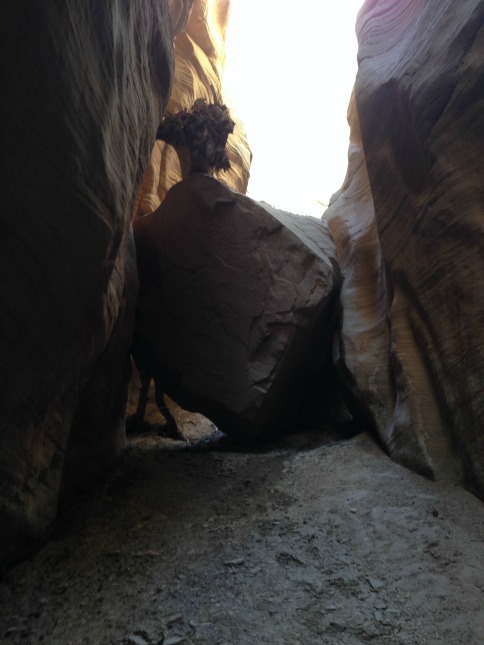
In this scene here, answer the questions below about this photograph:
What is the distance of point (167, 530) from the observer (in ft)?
13.5

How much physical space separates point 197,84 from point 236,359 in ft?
24.0

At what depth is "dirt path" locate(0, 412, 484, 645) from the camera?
2.85 m

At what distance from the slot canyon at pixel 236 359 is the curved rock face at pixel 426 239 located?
2 centimetres

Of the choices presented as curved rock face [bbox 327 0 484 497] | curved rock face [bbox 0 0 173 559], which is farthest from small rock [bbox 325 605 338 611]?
curved rock face [bbox 0 0 173 559]

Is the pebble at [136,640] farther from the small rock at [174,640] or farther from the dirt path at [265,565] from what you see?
the small rock at [174,640]

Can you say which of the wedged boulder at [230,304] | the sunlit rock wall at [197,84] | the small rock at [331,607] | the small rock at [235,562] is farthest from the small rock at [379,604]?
the sunlit rock wall at [197,84]

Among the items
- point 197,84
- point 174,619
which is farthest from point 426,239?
point 197,84

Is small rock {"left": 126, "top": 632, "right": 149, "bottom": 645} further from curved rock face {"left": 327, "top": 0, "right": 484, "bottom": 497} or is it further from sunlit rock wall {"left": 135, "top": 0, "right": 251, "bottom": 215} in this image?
sunlit rock wall {"left": 135, "top": 0, "right": 251, "bottom": 215}

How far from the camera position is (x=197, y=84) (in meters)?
10.8

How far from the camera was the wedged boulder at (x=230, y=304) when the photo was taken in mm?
6168

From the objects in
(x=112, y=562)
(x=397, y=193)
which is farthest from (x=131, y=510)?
(x=397, y=193)

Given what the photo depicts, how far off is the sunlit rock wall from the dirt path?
18.6ft

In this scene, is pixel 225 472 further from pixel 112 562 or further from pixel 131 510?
pixel 112 562

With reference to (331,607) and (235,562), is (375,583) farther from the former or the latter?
(235,562)
